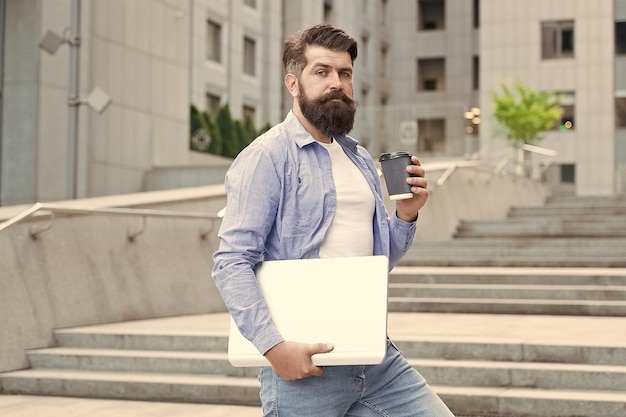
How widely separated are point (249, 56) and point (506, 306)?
115 feet

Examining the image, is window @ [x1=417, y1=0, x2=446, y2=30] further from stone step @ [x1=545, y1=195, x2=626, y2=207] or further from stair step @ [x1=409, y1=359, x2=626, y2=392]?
stair step @ [x1=409, y1=359, x2=626, y2=392]

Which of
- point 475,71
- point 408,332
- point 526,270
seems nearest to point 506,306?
point 526,270

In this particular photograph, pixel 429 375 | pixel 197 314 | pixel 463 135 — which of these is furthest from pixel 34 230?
pixel 463 135

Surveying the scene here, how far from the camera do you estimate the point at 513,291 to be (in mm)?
10945

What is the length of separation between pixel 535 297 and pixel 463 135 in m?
15.0

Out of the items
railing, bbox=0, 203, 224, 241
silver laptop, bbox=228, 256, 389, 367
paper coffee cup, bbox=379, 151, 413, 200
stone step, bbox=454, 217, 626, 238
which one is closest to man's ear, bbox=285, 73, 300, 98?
paper coffee cup, bbox=379, 151, 413, 200

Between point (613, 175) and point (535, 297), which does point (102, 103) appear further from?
point (613, 175)

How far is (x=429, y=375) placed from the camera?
7.59 meters

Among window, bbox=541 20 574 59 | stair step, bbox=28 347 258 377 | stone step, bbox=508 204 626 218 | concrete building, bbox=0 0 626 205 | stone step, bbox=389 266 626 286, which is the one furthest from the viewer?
window, bbox=541 20 574 59

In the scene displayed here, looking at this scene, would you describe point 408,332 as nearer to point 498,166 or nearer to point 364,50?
point 498,166

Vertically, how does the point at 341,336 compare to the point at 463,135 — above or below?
below

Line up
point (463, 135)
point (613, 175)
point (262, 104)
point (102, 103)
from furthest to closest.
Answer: point (262, 104), point (613, 175), point (463, 135), point (102, 103)

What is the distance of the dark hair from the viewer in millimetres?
3256

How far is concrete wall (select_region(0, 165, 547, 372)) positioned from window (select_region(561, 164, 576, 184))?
108 feet
